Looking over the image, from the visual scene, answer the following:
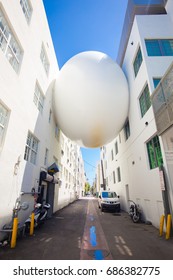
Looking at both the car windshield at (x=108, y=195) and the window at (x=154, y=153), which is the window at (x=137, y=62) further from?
the car windshield at (x=108, y=195)

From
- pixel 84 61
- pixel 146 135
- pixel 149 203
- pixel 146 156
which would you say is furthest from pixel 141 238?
pixel 84 61

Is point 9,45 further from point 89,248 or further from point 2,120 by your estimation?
point 89,248

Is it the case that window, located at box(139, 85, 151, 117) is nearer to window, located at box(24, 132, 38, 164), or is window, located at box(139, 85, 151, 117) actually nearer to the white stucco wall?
the white stucco wall

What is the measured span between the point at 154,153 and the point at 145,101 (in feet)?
11.0

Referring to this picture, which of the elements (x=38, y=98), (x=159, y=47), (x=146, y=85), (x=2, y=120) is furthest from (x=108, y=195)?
(x=159, y=47)

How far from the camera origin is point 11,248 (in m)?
3.99

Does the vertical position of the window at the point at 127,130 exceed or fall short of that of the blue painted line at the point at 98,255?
it exceeds it

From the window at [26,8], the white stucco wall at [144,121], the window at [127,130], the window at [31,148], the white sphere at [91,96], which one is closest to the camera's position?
the window at [26,8]

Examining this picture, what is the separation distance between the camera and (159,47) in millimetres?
8672

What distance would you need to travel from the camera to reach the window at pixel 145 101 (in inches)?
318

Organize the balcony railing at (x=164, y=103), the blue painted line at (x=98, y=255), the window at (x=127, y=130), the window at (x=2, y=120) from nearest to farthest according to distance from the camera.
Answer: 1. the blue painted line at (x=98, y=255)
2. the window at (x=2, y=120)
3. the balcony railing at (x=164, y=103)
4. the window at (x=127, y=130)

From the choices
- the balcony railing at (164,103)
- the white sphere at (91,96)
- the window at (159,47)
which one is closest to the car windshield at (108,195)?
the white sphere at (91,96)

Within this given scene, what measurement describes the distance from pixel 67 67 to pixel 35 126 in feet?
15.8

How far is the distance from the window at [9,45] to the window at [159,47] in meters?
7.68
